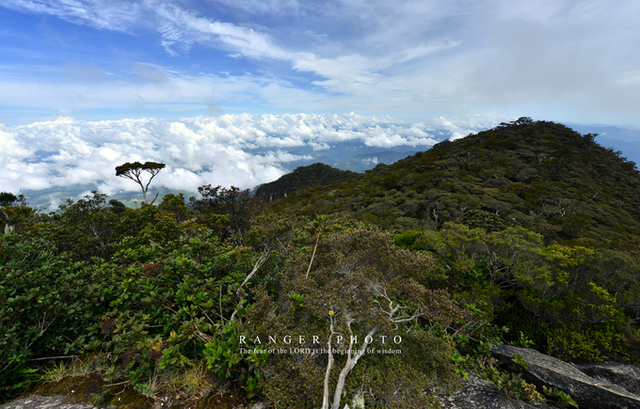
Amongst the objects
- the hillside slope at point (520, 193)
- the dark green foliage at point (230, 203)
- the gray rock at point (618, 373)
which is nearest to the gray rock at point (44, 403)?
the gray rock at point (618, 373)

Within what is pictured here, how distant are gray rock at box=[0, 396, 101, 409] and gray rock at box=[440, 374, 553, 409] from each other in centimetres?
559

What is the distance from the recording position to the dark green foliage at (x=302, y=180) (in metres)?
93.6

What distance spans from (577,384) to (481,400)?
1.83 meters

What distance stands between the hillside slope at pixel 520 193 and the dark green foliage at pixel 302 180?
4614cm

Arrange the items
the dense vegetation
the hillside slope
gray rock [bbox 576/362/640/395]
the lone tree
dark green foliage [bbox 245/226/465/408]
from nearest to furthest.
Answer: dark green foliage [bbox 245/226/465/408] → the dense vegetation → gray rock [bbox 576/362/640/395] → the hillside slope → the lone tree

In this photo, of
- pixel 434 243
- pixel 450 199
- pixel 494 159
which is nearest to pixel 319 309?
pixel 434 243

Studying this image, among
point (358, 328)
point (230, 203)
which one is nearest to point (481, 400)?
point (358, 328)

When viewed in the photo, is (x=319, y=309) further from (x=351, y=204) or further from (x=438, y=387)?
(x=351, y=204)

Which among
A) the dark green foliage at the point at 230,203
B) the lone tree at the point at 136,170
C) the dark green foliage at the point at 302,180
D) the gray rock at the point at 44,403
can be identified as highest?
the dark green foliage at the point at 302,180

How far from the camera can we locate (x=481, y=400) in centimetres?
397

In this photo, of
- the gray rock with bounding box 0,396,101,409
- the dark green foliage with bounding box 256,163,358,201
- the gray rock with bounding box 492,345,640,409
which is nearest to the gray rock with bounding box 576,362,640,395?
the gray rock with bounding box 492,345,640,409

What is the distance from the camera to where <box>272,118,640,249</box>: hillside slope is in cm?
2023

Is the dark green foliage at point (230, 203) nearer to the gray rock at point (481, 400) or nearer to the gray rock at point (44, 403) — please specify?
the gray rock at point (44, 403)

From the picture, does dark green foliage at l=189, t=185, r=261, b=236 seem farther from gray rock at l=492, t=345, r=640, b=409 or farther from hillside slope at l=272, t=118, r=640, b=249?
gray rock at l=492, t=345, r=640, b=409
